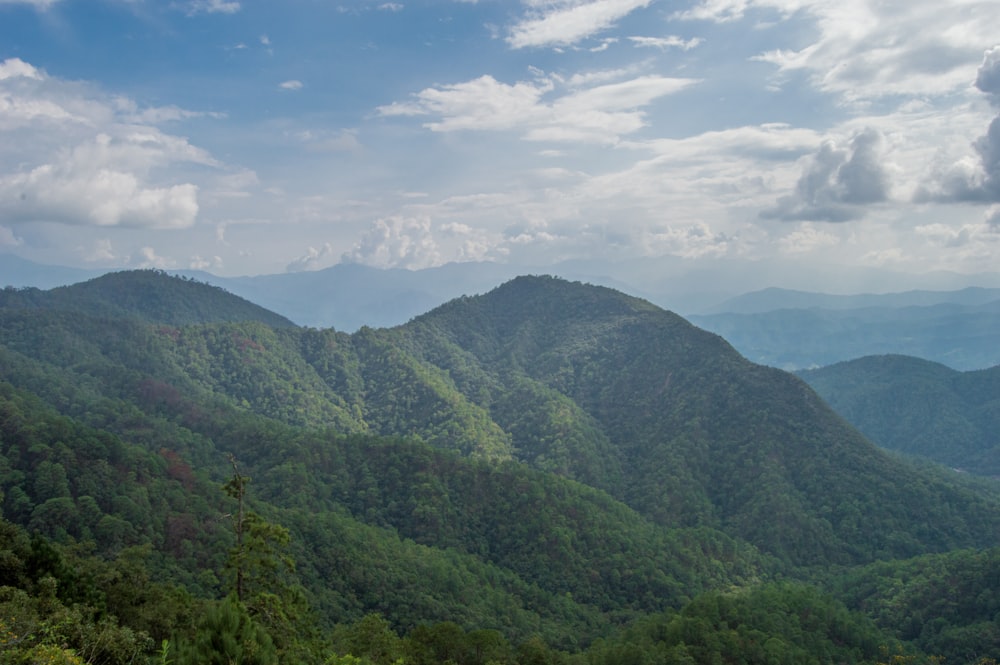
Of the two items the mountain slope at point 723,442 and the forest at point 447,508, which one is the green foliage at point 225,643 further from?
the mountain slope at point 723,442

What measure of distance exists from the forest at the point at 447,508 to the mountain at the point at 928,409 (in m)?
42.0

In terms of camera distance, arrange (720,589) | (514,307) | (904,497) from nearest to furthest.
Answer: (720,589), (904,497), (514,307)

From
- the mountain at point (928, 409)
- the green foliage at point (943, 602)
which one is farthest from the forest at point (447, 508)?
the mountain at point (928, 409)

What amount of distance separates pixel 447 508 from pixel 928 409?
154069 millimetres

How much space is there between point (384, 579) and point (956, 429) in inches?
6459

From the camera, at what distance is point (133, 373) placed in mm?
91500

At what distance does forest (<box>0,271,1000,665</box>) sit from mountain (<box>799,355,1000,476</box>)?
42.0 meters

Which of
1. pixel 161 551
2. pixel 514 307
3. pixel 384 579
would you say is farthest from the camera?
pixel 514 307

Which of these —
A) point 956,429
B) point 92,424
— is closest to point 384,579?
point 92,424

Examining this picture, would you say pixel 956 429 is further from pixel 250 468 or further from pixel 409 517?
pixel 250 468

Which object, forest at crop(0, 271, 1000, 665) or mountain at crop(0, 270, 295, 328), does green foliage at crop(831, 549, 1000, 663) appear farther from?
mountain at crop(0, 270, 295, 328)

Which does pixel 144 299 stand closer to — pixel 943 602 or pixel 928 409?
pixel 943 602

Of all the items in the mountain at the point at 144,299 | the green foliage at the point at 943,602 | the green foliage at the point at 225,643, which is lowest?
the green foliage at the point at 943,602

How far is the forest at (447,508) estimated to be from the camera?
83.9 ft
